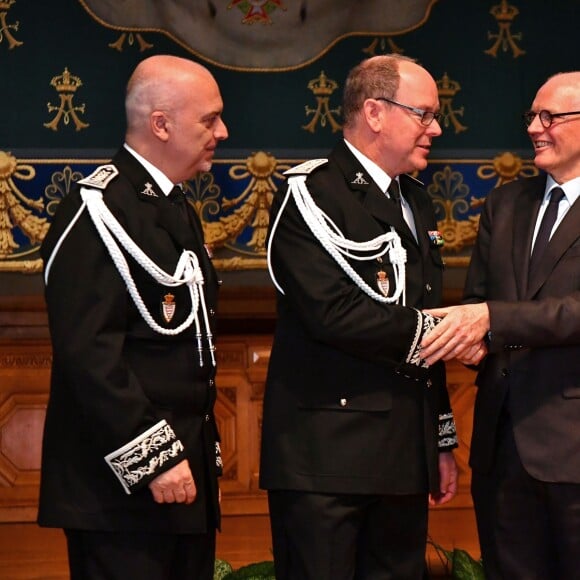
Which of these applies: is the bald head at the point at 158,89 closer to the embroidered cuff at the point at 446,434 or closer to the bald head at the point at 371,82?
the bald head at the point at 371,82

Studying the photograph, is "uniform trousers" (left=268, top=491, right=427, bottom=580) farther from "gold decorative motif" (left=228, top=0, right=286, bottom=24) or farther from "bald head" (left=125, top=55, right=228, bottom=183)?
"gold decorative motif" (left=228, top=0, right=286, bottom=24)

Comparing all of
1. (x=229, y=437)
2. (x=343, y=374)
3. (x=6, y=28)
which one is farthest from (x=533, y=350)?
(x=6, y=28)

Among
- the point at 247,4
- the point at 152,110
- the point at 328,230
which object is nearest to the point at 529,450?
the point at 328,230

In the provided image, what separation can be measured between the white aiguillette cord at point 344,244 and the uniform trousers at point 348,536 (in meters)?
0.58

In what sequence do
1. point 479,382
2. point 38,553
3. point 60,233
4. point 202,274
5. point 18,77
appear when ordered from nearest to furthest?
1. point 60,233
2. point 202,274
3. point 479,382
4. point 38,553
5. point 18,77

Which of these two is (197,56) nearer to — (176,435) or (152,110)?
(152,110)

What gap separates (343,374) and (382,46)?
2668mm

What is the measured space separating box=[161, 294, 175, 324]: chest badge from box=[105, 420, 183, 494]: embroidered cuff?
305mm

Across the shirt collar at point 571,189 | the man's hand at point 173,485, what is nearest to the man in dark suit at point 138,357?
the man's hand at point 173,485

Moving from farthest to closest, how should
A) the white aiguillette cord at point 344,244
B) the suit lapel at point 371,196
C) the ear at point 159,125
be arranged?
the suit lapel at point 371,196 → the white aiguillette cord at point 344,244 → the ear at point 159,125

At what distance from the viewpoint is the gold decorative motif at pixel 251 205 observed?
5473 mm

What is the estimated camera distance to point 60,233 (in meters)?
3.02

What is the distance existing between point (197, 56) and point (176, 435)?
278cm

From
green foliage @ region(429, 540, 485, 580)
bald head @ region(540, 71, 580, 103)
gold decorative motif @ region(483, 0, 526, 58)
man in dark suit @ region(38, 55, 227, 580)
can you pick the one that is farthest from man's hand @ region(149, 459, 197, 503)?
gold decorative motif @ region(483, 0, 526, 58)
